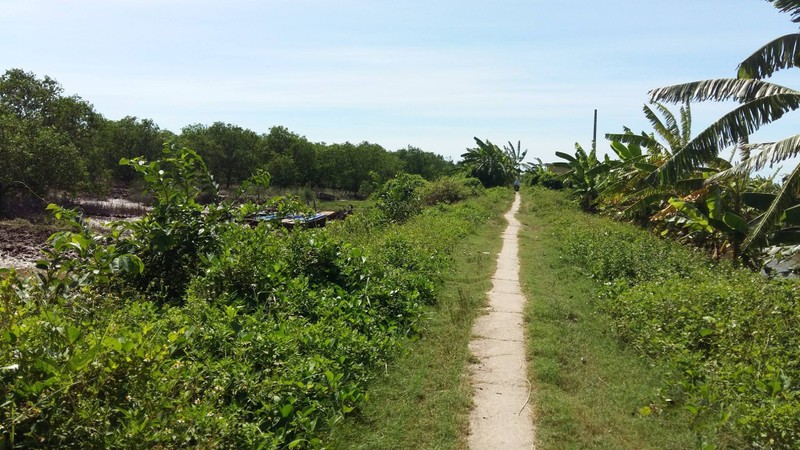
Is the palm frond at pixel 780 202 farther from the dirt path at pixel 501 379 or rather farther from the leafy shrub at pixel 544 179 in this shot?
the leafy shrub at pixel 544 179

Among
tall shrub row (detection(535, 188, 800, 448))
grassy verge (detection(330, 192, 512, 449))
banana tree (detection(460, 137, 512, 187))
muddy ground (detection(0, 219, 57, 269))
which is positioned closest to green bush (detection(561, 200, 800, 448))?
tall shrub row (detection(535, 188, 800, 448))

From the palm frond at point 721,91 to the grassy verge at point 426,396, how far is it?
15.3 ft

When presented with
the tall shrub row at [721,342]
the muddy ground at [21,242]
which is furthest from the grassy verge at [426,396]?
the muddy ground at [21,242]

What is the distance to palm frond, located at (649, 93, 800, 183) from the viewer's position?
25.4 feet

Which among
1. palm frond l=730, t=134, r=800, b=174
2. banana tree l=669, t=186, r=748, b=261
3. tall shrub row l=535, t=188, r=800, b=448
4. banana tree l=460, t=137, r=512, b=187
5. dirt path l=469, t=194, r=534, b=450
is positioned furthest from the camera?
banana tree l=460, t=137, r=512, b=187

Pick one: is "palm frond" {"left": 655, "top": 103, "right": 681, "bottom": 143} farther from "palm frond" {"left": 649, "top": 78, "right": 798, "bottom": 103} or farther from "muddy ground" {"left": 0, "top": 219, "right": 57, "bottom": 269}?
"muddy ground" {"left": 0, "top": 219, "right": 57, "bottom": 269}

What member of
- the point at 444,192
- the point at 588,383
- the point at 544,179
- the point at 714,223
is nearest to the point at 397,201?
the point at 444,192

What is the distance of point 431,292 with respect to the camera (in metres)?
8.11

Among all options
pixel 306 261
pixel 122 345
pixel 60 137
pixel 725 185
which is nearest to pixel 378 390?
pixel 122 345

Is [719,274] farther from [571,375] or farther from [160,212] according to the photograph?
[160,212]

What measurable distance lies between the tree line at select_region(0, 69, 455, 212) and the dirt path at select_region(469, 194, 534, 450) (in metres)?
14.8

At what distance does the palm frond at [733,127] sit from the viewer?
25.4ft

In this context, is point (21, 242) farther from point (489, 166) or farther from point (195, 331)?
point (489, 166)

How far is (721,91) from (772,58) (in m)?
0.77
